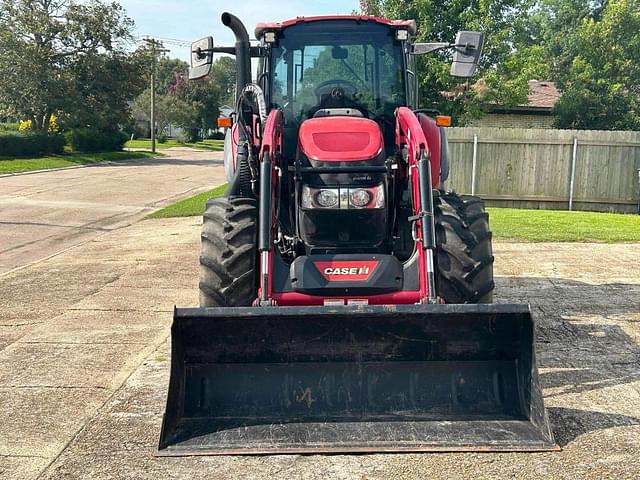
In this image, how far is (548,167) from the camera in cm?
1744

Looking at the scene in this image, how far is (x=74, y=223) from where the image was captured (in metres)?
15.1

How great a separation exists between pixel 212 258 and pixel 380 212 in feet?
3.87

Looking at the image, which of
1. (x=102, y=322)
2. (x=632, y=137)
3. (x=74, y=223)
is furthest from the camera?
(x=632, y=137)

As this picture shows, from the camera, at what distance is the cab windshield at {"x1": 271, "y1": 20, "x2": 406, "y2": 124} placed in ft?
19.9

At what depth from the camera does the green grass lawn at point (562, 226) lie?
12594 mm

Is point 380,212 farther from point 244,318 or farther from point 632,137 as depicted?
point 632,137

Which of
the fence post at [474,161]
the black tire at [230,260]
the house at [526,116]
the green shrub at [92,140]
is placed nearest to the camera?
the black tire at [230,260]

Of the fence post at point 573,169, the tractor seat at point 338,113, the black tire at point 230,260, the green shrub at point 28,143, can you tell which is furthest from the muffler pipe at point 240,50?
the green shrub at point 28,143

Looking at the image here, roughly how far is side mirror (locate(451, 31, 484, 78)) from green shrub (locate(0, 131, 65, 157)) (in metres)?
→ 31.2

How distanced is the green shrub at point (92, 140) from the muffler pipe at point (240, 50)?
3646 centimetres

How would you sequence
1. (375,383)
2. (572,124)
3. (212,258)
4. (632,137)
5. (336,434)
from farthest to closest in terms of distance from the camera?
(572,124)
(632,137)
(212,258)
(375,383)
(336,434)

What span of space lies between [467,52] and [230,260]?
99.2 inches

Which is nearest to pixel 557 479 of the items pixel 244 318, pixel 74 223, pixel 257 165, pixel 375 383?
pixel 375 383

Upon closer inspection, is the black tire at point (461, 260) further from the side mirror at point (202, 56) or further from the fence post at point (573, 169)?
the fence post at point (573, 169)
